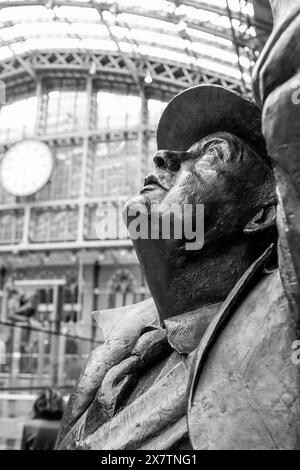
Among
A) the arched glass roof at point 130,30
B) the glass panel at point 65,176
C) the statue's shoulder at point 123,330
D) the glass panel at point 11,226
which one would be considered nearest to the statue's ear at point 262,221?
the statue's shoulder at point 123,330

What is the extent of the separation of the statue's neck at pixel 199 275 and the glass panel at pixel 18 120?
17687 mm

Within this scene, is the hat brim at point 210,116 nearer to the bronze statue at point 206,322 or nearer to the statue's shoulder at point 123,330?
the bronze statue at point 206,322

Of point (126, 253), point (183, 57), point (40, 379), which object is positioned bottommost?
point (40, 379)

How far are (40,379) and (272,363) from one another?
23.3 feet

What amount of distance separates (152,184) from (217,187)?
6.6 inches

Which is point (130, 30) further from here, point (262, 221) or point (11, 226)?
point (262, 221)

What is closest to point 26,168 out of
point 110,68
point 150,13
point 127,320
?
point 110,68

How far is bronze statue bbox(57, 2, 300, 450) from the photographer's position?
36.8 inches

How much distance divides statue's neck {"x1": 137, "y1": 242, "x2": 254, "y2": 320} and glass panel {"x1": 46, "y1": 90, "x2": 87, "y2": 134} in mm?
16919

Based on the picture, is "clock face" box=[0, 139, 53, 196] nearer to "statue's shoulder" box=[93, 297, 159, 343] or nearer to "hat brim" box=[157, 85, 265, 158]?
"statue's shoulder" box=[93, 297, 159, 343]

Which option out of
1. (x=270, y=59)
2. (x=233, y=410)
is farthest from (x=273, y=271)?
(x=270, y=59)

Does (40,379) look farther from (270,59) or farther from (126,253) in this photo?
(126,253)

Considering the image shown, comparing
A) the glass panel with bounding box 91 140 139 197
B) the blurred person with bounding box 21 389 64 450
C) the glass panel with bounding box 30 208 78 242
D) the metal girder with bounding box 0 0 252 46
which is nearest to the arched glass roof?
the metal girder with bounding box 0 0 252 46

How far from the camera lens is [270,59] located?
0.77 meters
